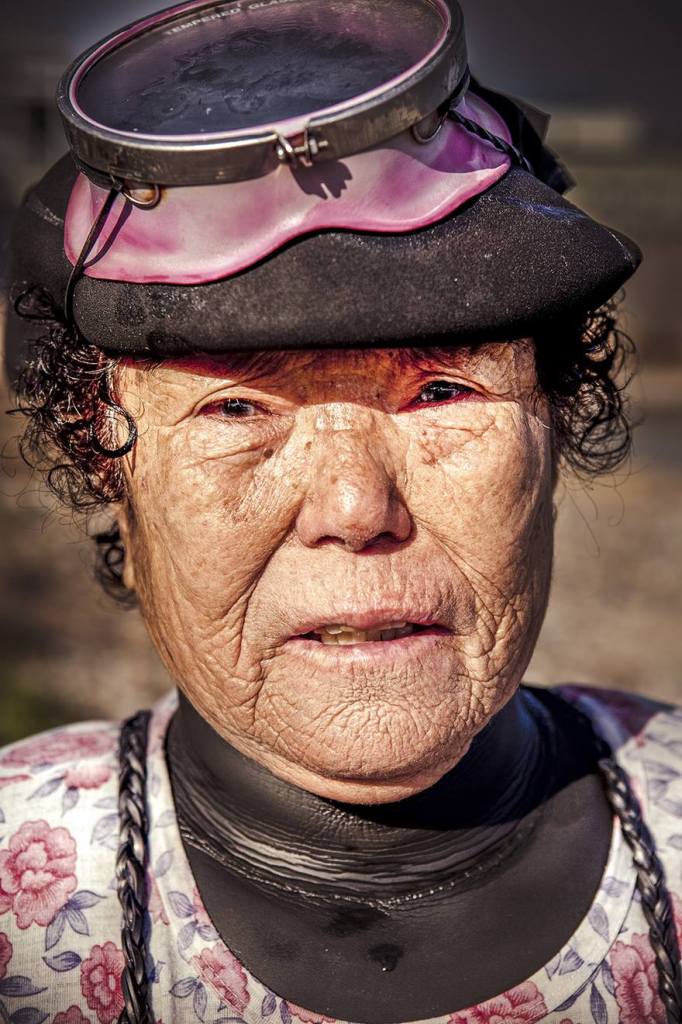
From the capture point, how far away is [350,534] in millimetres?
1636

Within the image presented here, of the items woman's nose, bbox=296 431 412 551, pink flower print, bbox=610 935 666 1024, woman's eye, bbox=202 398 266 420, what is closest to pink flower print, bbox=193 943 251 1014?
pink flower print, bbox=610 935 666 1024

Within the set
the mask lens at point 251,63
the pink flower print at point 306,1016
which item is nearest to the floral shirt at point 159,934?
the pink flower print at point 306,1016

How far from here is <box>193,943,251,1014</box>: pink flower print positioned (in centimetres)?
184

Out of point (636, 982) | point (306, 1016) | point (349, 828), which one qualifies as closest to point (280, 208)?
point (349, 828)

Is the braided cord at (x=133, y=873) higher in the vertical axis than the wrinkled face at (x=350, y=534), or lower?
lower

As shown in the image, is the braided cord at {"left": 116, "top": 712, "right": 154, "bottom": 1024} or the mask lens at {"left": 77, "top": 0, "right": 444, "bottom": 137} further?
the braided cord at {"left": 116, "top": 712, "right": 154, "bottom": 1024}

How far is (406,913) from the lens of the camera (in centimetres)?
197

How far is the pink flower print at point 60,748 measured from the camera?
87.6 inches

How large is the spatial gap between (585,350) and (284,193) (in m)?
0.74

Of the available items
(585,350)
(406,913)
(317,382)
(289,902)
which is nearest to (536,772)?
(406,913)

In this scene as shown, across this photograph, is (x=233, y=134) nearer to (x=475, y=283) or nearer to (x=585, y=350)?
(x=475, y=283)

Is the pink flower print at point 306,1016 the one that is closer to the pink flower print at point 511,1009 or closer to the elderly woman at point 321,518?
the elderly woman at point 321,518

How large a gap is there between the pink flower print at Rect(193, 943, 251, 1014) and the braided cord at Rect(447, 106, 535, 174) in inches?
55.6

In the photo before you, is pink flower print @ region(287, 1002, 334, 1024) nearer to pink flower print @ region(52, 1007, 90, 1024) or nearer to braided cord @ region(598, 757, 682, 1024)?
pink flower print @ region(52, 1007, 90, 1024)
